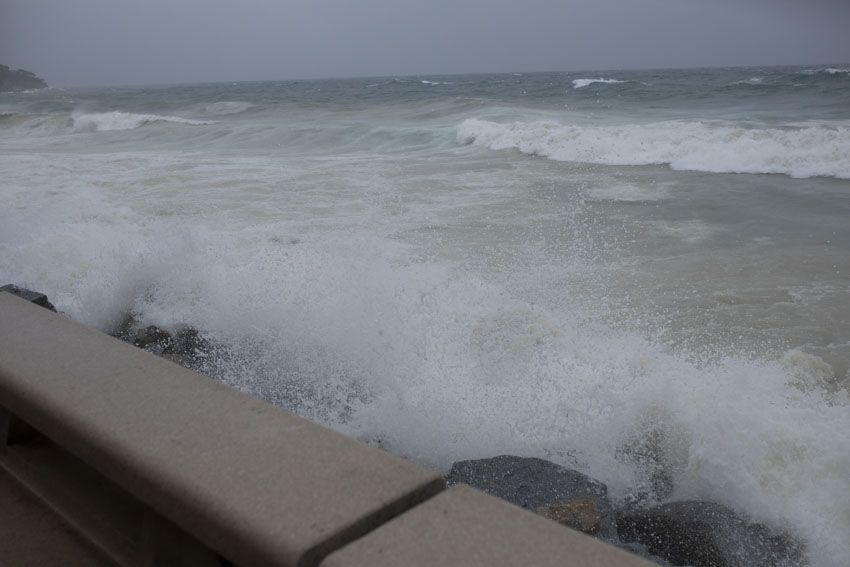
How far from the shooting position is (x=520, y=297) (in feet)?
17.5

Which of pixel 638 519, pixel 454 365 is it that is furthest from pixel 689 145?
pixel 638 519

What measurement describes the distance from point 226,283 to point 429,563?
4429 mm

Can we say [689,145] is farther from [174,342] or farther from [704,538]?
[704,538]

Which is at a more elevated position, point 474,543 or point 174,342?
point 474,543

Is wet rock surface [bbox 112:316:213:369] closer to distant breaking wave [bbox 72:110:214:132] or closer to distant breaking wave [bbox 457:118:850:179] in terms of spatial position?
distant breaking wave [bbox 457:118:850:179]

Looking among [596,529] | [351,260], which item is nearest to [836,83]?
[351,260]

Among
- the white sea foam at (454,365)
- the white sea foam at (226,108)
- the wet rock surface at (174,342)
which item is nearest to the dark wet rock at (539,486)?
the white sea foam at (454,365)

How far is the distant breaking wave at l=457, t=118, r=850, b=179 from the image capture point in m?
11.8

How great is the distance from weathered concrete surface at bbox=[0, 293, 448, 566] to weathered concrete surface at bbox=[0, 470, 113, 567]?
0.21 metres

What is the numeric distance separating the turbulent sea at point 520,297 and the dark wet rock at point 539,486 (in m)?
0.48

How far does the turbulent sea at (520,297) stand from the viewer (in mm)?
3328

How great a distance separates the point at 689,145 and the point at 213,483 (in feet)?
44.1

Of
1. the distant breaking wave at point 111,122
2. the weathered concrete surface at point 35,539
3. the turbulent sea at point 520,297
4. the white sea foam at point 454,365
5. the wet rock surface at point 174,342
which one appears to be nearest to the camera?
the weathered concrete surface at point 35,539

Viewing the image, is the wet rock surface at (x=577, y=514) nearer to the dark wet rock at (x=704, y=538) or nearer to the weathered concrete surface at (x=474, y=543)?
the dark wet rock at (x=704, y=538)
